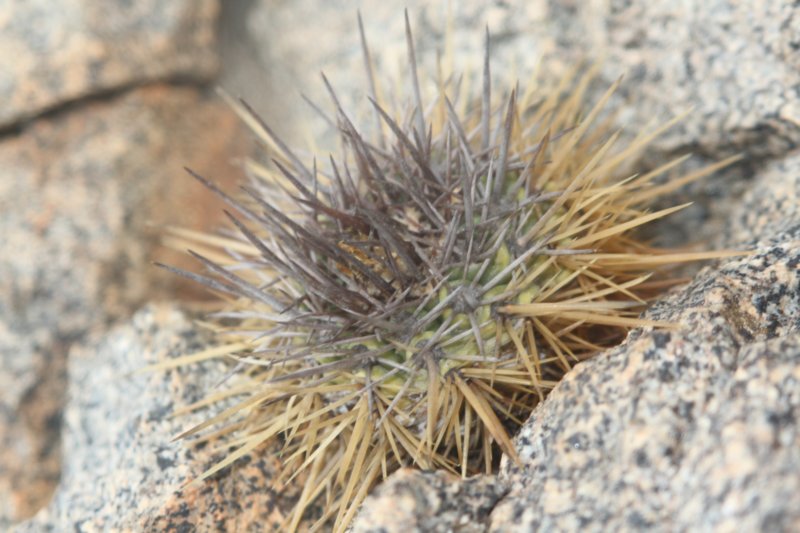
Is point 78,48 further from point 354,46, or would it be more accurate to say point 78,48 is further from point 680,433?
point 680,433

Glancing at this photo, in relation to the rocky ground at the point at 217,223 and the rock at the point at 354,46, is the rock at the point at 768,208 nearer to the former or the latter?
the rocky ground at the point at 217,223

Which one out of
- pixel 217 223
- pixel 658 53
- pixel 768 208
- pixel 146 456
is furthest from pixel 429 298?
pixel 217 223

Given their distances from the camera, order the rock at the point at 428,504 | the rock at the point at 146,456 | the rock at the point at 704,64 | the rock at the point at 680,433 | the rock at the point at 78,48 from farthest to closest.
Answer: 1. the rock at the point at 78,48
2. the rock at the point at 704,64
3. the rock at the point at 146,456
4. the rock at the point at 428,504
5. the rock at the point at 680,433

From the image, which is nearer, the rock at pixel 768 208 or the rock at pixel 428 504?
the rock at pixel 428 504

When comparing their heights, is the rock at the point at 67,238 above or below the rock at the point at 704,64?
above

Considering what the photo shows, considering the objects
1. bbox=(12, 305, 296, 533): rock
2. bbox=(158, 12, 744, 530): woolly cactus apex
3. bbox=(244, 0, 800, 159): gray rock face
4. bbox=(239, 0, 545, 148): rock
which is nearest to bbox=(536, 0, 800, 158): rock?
bbox=(244, 0, 800, 159): gray rock face

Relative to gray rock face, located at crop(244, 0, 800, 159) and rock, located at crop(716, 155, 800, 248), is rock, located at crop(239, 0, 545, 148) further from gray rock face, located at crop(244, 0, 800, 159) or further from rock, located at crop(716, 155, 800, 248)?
rock, located at crop(716, 155, 800, 248)

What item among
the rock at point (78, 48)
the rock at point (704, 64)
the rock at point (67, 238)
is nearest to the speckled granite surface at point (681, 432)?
the rock at point (704, 64)

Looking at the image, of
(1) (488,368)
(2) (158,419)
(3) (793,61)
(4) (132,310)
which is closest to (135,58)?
(4) (132,310)
